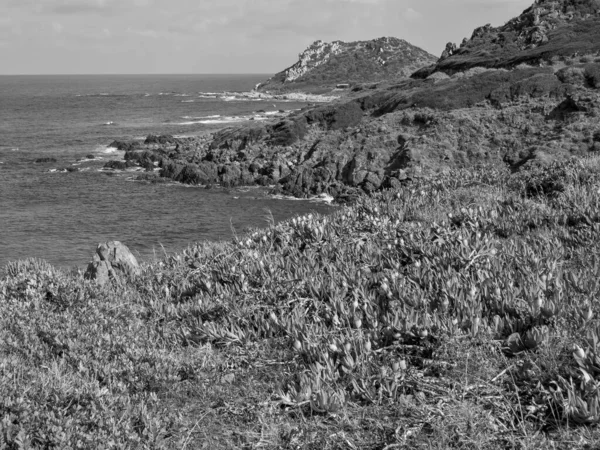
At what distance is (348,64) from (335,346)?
17277 centimetres

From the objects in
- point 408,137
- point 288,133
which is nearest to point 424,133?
point 408,137

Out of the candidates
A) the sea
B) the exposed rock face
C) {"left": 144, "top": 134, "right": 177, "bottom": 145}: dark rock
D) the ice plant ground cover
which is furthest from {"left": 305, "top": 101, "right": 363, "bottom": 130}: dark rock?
the ice plant ground cover

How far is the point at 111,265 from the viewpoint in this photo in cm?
782

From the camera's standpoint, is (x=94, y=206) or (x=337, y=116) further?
(x=337, y=116)

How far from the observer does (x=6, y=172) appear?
46906mm

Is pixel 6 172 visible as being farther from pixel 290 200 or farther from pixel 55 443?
pixel 55 443

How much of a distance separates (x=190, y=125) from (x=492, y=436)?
77188mm

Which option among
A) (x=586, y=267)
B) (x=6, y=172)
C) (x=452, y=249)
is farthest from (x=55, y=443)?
(x=6, y=172)

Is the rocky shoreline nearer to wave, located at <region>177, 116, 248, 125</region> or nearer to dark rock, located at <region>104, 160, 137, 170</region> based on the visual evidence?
dark rock, located at <region>104, 160, 137, 170</region>

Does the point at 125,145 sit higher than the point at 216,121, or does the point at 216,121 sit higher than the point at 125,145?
the point at 216,121

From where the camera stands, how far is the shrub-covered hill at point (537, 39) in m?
49.7

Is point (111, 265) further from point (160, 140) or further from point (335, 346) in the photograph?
point (160, 140)

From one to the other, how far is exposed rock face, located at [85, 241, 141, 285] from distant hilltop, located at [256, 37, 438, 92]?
138 m

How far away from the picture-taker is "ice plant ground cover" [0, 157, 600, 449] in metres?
3.35
